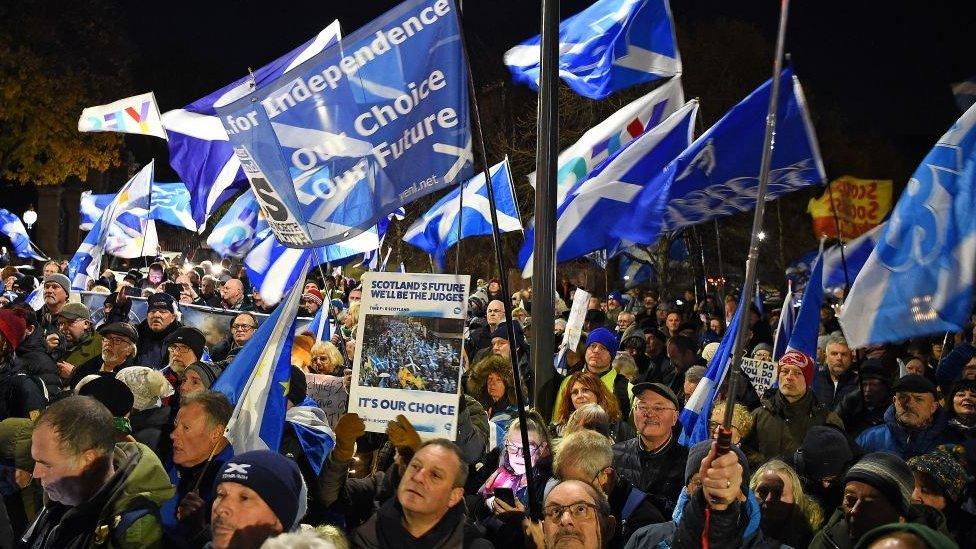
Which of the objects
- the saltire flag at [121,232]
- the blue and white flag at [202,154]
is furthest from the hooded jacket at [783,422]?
the saltire flag at [121,232]

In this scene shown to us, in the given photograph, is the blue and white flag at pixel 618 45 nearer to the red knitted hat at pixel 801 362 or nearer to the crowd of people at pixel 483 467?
the crowd of people at pixel 483 467

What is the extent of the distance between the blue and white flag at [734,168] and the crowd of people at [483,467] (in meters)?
1.41

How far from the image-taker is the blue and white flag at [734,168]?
7.98 metres

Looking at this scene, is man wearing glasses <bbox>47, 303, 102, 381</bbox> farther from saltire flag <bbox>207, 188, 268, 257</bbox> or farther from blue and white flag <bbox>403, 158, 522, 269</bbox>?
blue and white flag <bbox>403, 158, 522, 269</bbox>

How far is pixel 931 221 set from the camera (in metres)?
5.93

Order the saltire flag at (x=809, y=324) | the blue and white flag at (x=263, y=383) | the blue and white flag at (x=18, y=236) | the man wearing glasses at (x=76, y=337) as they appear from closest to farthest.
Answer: the blue and white flag at (x=263, y=383) → the saltire flag at (x=809, y=324) → the man wearing glasses at (x=76, y=337) → the blue and white flag at (x=18, y=236)

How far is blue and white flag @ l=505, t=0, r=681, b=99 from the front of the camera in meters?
10.2

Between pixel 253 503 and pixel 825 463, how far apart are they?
10.7 ft

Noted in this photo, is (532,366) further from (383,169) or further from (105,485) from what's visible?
(105,485)

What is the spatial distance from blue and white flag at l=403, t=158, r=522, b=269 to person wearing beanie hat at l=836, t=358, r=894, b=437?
4342mm

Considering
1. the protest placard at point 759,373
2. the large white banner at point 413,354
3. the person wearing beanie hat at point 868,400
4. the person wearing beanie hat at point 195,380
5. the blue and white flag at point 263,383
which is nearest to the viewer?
the blue and white flag at point 263,383

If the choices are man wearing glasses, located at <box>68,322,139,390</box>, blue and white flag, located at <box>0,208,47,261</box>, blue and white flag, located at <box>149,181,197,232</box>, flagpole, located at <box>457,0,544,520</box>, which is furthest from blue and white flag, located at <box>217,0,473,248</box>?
blue and white flag, located at <box>0,208,47,261</box>

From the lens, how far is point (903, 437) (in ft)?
21.2

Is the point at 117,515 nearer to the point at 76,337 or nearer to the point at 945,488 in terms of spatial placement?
the point at 945,488
